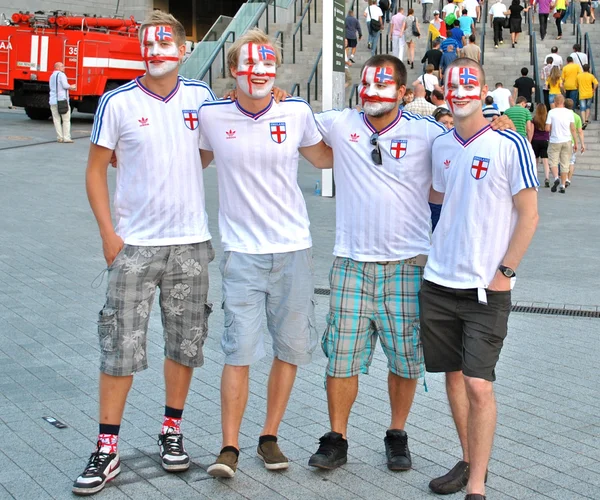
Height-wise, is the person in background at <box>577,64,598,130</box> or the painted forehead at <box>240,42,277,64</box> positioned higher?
the person in background at <box>577,64,598,130</box>

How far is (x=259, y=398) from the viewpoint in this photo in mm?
5555

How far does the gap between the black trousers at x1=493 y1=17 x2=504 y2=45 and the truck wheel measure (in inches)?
463

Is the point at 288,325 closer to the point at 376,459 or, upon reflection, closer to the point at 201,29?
the point at 376,459

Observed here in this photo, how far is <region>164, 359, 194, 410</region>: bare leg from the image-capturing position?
4582 millimetres

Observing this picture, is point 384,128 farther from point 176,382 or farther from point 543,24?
point 543,24

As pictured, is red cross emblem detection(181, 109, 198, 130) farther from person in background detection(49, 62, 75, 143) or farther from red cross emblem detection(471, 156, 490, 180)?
person in background detection(49, 62, 75, 143)

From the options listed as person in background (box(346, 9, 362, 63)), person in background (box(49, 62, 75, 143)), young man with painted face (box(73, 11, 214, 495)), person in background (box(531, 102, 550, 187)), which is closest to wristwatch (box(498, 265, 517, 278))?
young man with painted face (box(73, 11, 214, 495))

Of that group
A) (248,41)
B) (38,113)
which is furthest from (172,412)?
(38,113)

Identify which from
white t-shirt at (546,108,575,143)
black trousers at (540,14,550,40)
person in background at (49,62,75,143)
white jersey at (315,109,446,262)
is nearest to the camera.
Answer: white jersey at (315,109,446,262)

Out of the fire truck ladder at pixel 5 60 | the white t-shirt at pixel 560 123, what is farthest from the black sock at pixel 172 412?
the fire truck ladder at pixel 5 60

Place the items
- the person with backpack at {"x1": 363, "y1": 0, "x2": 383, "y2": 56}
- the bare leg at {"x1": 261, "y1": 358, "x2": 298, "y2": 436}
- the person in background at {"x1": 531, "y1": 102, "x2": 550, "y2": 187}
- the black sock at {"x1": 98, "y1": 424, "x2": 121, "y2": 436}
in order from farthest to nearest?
the person with backpack at {"x1": 363, "y1": 0, "x2": 383, "y2": 56} < the person in background at {"x1": 531, "y1": 102, "x2": 550, "y2": 187} < the bare leg at {"x1": 261, "y1": 358, "x2": 298, "y2": 436} < the black sock at {"x1": 98, "y1": 424, "x2": 121, "y2": 436}

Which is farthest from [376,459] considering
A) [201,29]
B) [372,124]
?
[201,29]

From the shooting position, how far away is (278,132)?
444 centimetres

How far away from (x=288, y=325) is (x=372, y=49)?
21380mm
